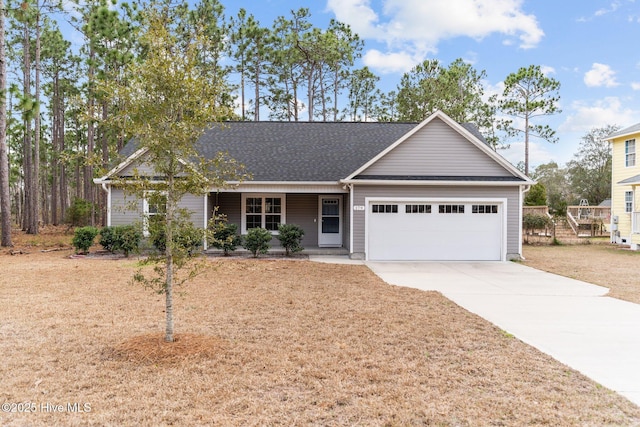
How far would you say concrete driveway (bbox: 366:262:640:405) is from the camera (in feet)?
14.7

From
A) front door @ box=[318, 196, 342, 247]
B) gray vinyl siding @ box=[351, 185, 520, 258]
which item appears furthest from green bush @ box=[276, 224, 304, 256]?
front door @ box=[318, 196, 342, 247]

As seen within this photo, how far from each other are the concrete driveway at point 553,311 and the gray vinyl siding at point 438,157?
3.21m

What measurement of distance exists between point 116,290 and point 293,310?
3.81m

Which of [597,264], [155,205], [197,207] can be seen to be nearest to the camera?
[155,205]

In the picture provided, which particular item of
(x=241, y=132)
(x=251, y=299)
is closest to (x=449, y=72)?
(x=241, y=132)

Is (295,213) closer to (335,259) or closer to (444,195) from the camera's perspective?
(335,259)

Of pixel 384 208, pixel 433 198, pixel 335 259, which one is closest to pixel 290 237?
pixel 335 259

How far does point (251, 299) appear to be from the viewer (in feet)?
24.2

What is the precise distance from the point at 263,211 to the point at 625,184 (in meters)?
16.6

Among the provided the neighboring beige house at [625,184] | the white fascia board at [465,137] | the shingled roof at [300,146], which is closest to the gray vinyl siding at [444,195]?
the white fascia board at [465,137]

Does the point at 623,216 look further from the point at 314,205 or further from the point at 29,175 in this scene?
the point at 29,175

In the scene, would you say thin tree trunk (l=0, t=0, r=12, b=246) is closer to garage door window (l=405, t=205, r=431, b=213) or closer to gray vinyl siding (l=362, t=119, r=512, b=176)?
gray vinyl siding (l=362, t=119, r=512, b=176)

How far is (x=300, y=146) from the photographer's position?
1609cm

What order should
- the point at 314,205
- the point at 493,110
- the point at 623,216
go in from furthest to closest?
1. the point at 493,110
2. the point at 623,216
3. the point at 314,205
